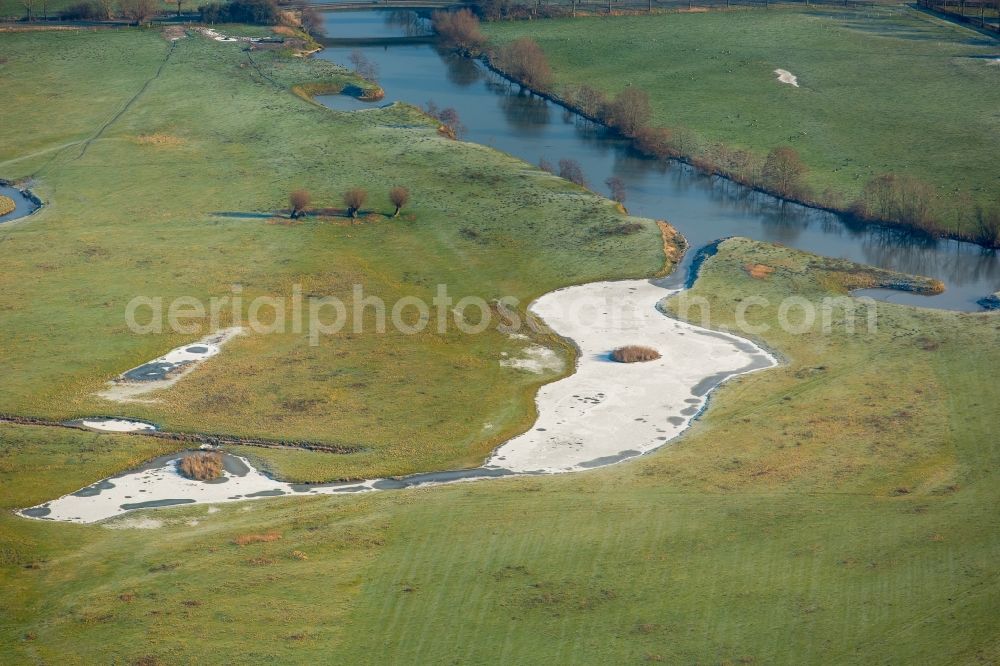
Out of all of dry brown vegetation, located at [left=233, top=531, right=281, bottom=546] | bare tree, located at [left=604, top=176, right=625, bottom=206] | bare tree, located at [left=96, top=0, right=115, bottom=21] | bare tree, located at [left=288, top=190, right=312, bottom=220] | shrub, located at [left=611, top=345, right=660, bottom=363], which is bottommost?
dry brown vegetation, located at [left=233, top=531, right=281, bottom=546]

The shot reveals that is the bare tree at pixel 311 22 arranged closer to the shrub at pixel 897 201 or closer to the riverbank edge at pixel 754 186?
the riverbank edge at pixel 754 186

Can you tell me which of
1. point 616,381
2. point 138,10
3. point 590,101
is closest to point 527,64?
point 590,101

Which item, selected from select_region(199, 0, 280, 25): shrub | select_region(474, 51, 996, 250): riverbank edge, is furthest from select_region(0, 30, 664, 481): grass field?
select_region(199, 0, 280, 25): shrub

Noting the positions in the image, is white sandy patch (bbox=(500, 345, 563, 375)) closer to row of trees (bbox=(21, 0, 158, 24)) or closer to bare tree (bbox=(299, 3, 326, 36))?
bare tree (bbox=(299, 3, 326, 36))

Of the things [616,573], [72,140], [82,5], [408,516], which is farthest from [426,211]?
[82,5]

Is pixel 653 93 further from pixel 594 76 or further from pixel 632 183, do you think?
pixel 632 183
